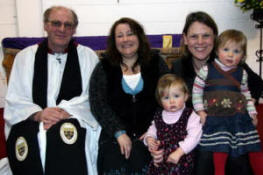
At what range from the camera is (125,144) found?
6.99ft

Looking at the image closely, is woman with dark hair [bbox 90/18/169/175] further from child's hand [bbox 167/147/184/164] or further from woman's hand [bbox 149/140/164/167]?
child's hand [bbox 167/147/184/164]

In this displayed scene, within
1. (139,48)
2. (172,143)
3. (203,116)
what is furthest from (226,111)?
(139,48)

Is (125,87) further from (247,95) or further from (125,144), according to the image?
(247,95)

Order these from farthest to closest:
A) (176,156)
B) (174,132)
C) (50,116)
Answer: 1. (50,116)
2. (174,132)
3. (176,156)

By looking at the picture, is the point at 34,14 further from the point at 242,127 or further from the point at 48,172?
the point at 242,127

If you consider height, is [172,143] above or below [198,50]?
below

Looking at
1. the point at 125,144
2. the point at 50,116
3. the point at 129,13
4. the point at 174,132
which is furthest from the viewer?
the point at 129,13

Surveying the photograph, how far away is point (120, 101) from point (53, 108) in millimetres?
541

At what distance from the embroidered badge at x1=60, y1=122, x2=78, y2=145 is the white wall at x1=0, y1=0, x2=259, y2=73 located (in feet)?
8.38

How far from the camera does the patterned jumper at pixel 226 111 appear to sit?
77.4 inches

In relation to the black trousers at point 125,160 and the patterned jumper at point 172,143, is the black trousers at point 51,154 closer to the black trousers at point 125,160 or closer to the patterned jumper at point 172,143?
the black trousers at point 125,160

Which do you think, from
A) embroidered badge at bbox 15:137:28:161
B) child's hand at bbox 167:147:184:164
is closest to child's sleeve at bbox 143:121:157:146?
child's hand at bbox 167:147:184:164

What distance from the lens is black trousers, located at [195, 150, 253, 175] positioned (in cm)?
196

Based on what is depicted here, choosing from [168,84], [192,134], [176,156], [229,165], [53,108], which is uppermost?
[168,84]
